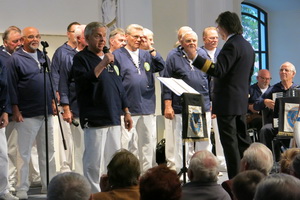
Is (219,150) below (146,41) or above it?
below

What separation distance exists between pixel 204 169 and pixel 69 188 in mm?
1332

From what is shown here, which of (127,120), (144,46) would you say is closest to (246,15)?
(144,46)

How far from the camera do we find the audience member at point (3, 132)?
5.81 m

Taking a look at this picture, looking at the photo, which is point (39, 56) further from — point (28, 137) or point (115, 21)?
point (115, 21)

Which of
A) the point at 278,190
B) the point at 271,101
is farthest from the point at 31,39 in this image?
the point at 278,190

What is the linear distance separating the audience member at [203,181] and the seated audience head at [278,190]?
50.9 inches

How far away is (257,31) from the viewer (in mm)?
14258

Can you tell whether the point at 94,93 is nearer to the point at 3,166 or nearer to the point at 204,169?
the point at 3,166

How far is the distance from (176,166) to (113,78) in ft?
7.43

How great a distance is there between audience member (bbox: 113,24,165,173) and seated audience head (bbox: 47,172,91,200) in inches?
170

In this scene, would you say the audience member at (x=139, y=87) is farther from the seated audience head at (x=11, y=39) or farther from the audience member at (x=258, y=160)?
the audience member at (x=258, y=160)

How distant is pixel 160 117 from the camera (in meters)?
10.4

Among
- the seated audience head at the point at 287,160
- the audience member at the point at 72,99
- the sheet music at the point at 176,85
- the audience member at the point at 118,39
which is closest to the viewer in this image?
the seated audience head at the point at 287,160

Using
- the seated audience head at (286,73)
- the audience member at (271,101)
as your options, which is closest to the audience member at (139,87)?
the audience member at (271,101)
